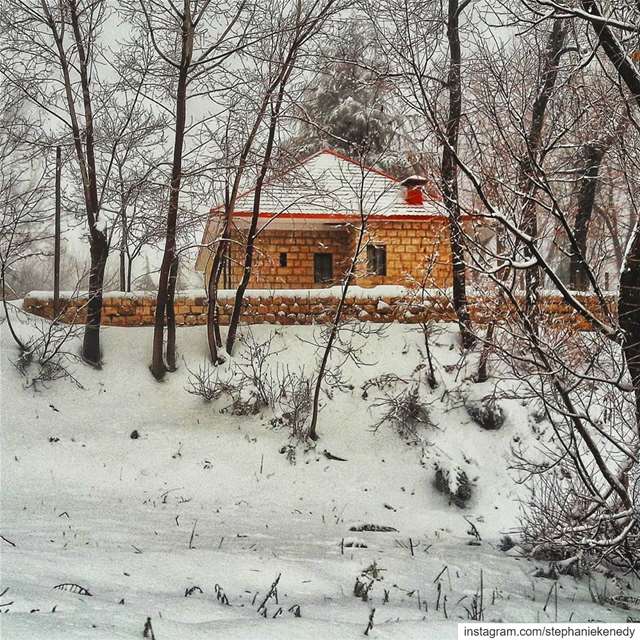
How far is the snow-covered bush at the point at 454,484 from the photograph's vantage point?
9375 mm

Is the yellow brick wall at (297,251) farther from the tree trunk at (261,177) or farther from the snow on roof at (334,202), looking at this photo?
the tree trunk at (261,177)

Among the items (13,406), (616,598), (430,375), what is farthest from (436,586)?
(13,406)

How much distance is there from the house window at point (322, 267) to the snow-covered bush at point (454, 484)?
1018 cm

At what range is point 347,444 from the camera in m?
10.8

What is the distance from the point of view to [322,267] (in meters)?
19.2

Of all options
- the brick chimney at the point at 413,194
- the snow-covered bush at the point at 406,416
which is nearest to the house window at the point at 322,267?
the brick chimney at the point at 413,194

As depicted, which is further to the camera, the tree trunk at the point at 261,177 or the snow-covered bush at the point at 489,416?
the tree trunk at the point at 261,177

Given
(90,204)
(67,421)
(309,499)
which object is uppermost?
(90,204)

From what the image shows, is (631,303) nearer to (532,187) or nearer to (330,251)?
(532,187)

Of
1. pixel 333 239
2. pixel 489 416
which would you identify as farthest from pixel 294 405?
pixel 333 239

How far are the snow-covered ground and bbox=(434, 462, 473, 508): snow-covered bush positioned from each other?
6.9 inches

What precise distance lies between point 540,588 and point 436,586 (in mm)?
1117

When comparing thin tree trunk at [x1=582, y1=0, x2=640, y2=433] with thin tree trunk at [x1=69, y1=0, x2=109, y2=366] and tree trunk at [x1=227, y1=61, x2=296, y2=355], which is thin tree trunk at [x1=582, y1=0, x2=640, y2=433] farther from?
thin tree trunk at [x1=69, y1=0, x2=109, y2=366]

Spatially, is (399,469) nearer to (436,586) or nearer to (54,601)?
(436,586)
